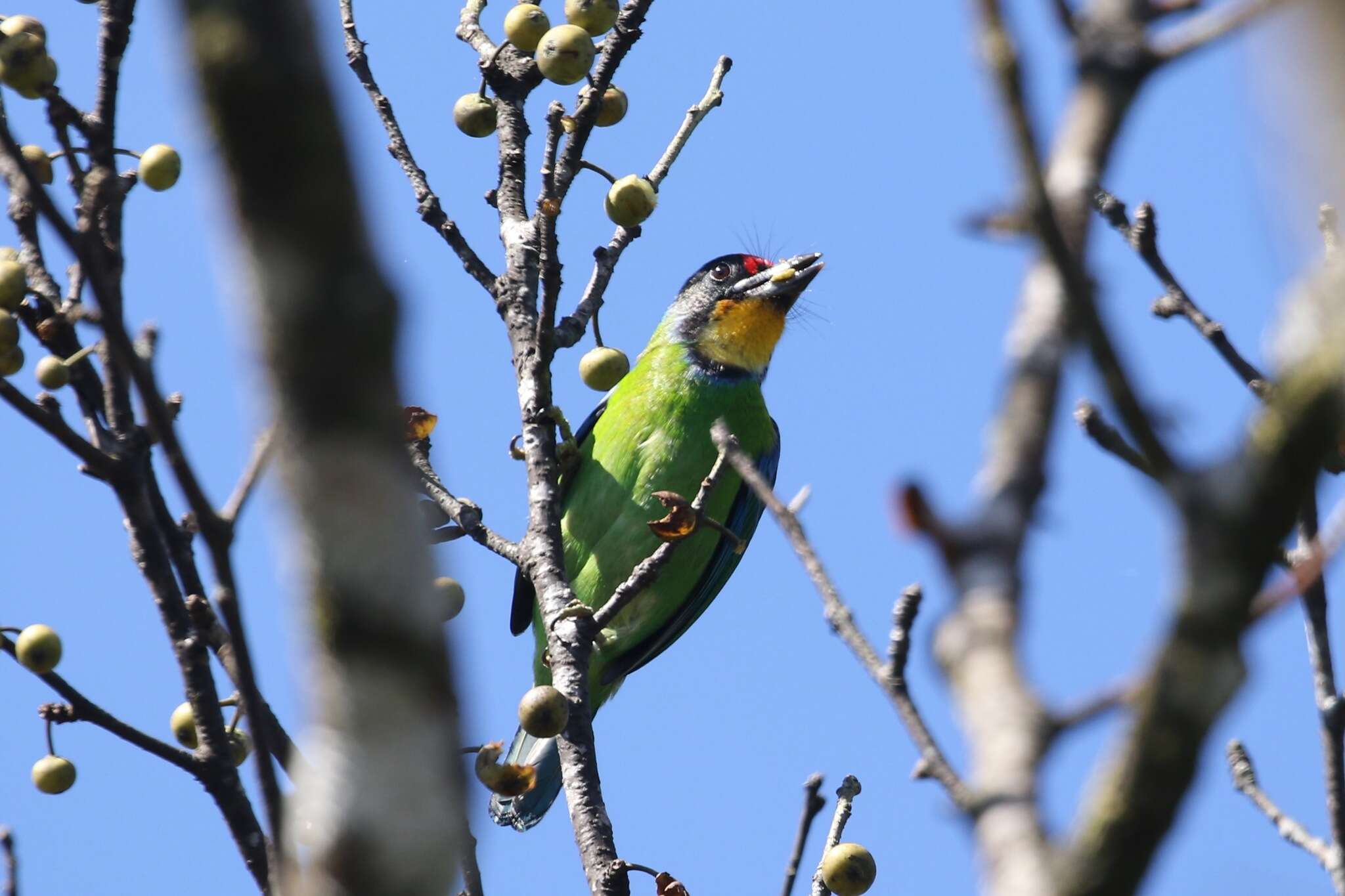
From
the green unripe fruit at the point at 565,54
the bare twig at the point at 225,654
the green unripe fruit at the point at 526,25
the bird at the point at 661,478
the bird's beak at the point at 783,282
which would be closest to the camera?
the bare twig at the point at 225,654

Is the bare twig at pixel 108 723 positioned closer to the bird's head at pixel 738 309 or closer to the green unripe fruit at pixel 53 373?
the green unripe fruit at pixel 53 373

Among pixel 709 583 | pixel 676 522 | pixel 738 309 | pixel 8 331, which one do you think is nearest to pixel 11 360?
pixel 8 331

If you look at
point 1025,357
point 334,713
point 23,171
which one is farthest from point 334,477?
point 23,171

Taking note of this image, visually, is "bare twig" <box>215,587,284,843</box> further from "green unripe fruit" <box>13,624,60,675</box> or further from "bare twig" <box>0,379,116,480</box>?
"green unripe fruit" <box>13,624,60,675</box>

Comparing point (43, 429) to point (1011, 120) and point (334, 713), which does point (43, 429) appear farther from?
point (1011, 120)

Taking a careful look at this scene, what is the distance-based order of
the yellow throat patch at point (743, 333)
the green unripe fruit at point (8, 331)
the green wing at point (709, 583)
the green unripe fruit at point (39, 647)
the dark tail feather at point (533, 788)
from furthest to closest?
the yellow throat patch at point (743, 333) < the green wing at point (709, 583) < the dark tail feather at point (533, 788) < the green unripe fruit at point (39, 647) < the green unripe fruit at point (8, 331)

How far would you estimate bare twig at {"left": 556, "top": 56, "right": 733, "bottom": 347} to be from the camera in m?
4.24

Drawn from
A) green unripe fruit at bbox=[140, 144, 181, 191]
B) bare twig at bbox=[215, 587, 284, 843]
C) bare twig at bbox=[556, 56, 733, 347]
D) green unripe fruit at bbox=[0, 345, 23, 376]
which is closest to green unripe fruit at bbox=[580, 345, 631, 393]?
bare twig at bbox=[556, 56, 733, 347]

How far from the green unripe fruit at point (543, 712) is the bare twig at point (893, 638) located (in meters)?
1.20

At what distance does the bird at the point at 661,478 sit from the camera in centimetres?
563

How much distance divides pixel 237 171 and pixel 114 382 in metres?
1.82

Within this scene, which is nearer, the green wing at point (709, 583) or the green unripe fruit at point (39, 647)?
the green unripe fruit at point (39, 647)

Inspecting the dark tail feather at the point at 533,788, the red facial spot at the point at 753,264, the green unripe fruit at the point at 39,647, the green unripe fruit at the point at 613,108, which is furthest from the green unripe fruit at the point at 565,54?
the red facial spot at the point at 753,264

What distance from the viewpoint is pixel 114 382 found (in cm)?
283
